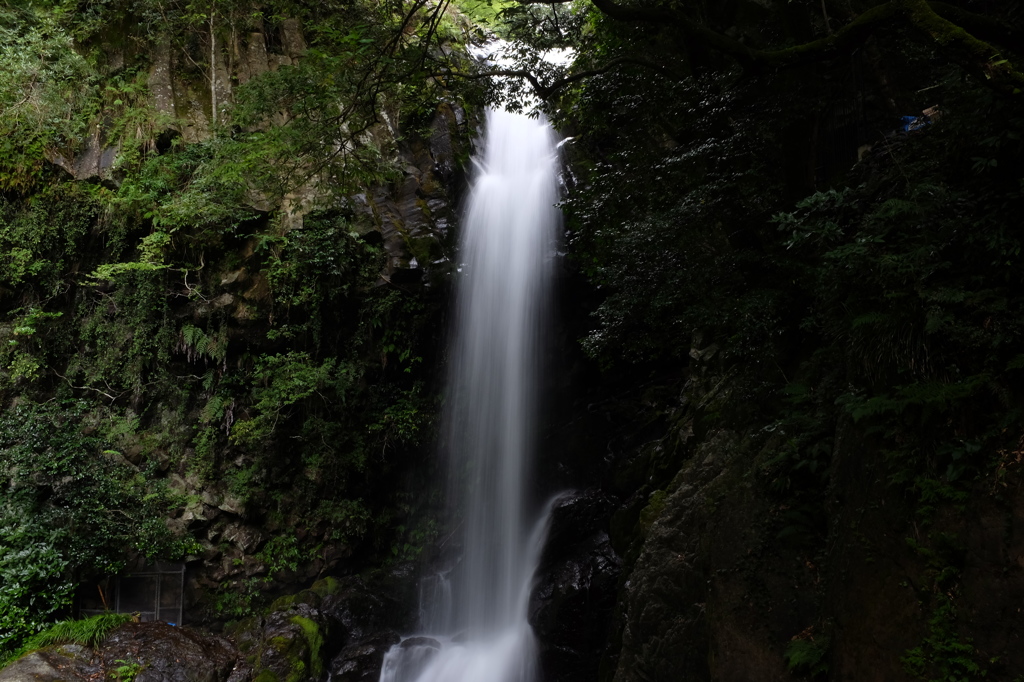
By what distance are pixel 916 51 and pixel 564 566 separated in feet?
27.5

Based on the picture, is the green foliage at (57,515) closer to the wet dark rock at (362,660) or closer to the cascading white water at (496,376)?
the wet dark rock at (362,660)

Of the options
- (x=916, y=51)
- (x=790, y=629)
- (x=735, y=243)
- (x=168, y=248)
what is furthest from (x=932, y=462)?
(x=168, y=248)

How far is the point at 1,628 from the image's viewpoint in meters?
8.45

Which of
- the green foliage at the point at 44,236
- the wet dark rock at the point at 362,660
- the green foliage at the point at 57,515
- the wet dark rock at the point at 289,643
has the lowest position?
the wet dark rock at the point at 362,660

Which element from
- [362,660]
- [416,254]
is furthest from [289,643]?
[416,254]

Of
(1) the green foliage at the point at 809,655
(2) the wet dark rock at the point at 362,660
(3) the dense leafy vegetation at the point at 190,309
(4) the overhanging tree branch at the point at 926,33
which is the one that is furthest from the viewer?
(3) the dense leafy vegetation at the point at 190,309

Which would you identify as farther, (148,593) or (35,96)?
(35,96)

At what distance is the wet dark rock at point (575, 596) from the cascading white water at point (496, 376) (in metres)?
0.74

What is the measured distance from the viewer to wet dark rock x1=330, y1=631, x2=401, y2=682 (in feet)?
31.2

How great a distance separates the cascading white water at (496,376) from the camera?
11.4 meters

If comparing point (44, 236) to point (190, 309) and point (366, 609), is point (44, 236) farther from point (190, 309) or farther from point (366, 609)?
point (366, 609)

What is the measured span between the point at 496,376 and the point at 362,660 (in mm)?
5944

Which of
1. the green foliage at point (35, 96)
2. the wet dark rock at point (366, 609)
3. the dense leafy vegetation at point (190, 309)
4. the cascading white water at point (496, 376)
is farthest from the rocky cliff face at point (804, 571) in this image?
the green foliage at point (35, 96)

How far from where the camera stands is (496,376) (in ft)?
42.6
